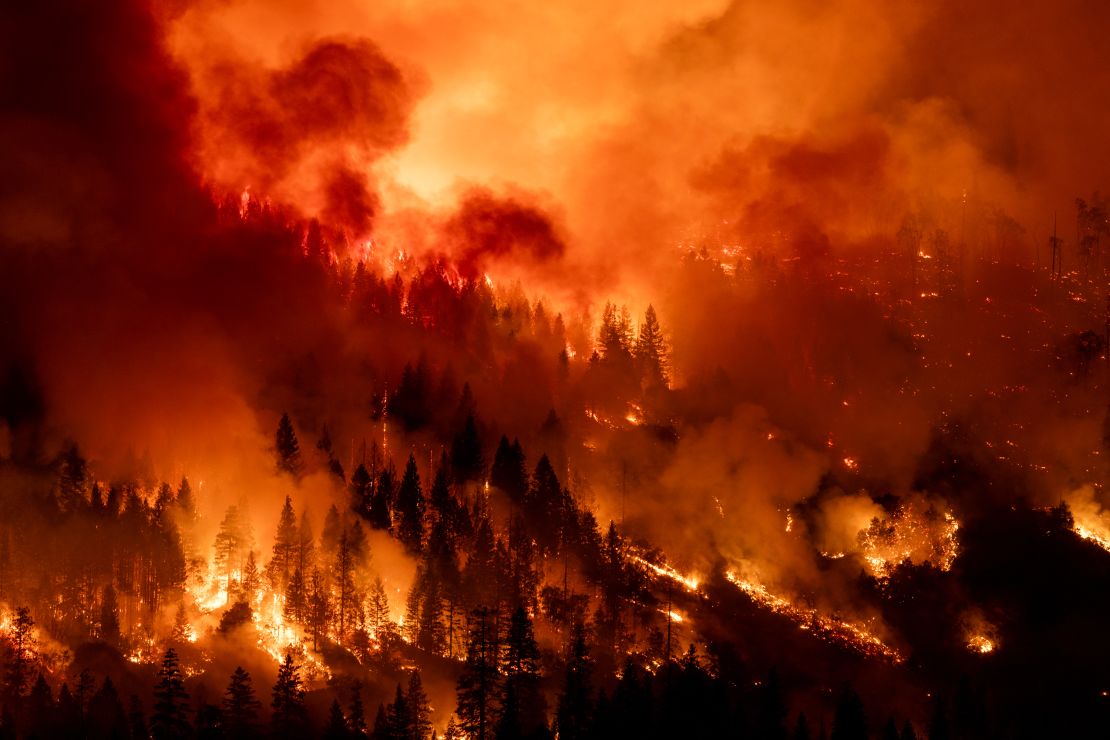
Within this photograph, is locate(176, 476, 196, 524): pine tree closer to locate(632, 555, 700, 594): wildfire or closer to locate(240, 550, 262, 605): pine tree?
locate(240, 550, 262, 605): pine tree

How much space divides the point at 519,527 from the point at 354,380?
54.2 metres

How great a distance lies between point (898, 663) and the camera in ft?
477

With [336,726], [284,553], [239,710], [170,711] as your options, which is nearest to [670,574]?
[284,553]

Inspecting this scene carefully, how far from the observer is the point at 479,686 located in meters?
121

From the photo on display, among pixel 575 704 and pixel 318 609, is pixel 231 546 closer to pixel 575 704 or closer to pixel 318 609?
pixel 318 609

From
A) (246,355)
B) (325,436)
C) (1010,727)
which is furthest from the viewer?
(246,355)

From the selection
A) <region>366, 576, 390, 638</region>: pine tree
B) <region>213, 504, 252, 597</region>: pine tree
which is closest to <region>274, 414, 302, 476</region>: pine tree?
<region>213, 504, 252, 597</region>: pine tree

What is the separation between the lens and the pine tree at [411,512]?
144375 millimetres

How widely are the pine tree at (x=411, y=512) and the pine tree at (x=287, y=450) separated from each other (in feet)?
52.6

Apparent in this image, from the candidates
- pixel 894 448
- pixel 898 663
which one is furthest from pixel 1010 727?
pixel 894 448

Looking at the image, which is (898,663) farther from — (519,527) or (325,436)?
(325,436)

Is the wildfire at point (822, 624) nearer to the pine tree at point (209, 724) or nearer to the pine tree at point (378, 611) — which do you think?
the pine tree at point (378, 611)

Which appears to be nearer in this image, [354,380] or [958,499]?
[958,499]

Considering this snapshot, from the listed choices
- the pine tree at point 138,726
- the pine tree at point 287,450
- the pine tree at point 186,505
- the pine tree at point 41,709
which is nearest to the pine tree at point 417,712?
the pine tree at point 138,726
